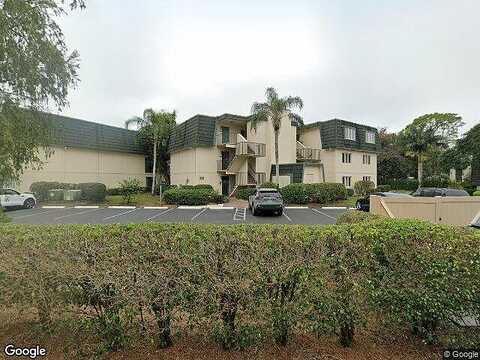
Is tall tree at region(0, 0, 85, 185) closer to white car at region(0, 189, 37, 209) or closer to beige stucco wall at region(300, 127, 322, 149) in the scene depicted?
white car at region(0, 189, 37, 209)

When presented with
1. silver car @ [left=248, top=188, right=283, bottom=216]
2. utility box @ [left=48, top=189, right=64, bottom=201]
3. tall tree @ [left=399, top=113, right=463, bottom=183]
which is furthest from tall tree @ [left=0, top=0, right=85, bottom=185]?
tall tree @ [left=399, top=113, right=463, bottom=183]

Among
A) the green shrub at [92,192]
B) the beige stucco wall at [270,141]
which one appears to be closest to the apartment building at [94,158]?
the green shrub at [92,192]

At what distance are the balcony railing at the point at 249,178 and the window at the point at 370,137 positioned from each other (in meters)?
15.4

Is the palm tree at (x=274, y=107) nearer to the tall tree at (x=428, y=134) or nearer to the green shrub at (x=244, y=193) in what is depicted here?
Answer: the green shrub at (x=244, y=193)

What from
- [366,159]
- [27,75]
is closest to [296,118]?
[366,159]

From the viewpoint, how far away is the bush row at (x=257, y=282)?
289cm

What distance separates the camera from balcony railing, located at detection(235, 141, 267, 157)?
2702cm

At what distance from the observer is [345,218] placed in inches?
303

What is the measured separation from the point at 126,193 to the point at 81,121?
1170cm

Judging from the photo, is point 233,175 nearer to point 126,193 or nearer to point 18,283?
point 126,193

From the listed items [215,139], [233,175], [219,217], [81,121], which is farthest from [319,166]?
[81,121]

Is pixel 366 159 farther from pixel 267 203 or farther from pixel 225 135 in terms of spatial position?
pixel 267 203

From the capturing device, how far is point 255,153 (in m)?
27.5

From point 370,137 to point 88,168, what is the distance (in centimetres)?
3397
